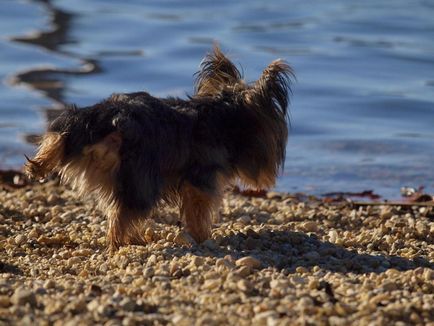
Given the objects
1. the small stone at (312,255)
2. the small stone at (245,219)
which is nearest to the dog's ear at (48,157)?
the small stone at (312,255)

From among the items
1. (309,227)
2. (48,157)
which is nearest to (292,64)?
(309,227)

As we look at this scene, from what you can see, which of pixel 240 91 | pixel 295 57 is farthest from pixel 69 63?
pixel 240 91

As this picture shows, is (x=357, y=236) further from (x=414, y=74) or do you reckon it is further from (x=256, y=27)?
(x=256, y=27)

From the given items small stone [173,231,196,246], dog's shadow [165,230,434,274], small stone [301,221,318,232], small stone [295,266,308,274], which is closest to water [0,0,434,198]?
small stone [301,221,318,232]

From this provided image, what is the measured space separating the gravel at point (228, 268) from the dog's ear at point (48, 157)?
2.02 feet

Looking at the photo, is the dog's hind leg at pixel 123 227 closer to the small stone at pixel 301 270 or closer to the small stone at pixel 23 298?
the small stone at pixel 301 270

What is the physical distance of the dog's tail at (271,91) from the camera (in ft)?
24.2

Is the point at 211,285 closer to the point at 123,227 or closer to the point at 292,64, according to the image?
the point at 123,227

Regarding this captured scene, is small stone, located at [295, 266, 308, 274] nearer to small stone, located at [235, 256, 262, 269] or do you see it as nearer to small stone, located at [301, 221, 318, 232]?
small stone, located at [235, 256, 262, 269]

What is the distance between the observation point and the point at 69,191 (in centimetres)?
979

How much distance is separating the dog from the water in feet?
12.1

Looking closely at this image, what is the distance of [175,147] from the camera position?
6926mm

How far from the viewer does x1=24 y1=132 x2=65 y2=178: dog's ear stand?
21.7ft

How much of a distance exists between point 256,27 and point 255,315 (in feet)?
45.5
